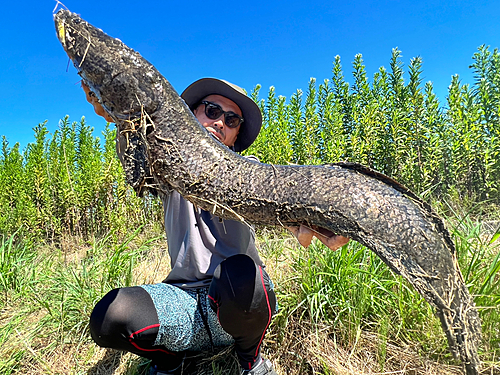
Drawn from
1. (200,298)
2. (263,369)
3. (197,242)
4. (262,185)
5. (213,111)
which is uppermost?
(213,111)

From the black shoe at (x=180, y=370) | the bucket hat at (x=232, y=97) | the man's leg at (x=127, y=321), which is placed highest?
the bucket hat at (x=232, y=97)

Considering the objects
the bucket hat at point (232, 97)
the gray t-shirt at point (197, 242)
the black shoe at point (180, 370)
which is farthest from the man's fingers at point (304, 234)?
the black shoe at point (180, 370)

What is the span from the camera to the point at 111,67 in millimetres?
1741

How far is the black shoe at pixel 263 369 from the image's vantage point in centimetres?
227

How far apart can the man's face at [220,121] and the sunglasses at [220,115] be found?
0.03 meters

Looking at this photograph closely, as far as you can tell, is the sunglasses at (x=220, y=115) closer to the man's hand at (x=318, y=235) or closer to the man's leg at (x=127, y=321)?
the man's hand at (x=318, y=235)

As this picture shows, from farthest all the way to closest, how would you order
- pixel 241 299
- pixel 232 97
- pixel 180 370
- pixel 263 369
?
pixel 232 97
pixel 180 370
pixel 263 369
pixel 241 299

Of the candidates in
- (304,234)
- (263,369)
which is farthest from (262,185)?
(263,369)

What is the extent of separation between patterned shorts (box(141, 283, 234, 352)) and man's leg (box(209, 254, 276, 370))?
0.15 metres

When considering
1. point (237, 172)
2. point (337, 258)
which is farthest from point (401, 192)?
point (337, 258)

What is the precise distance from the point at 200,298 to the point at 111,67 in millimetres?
1622

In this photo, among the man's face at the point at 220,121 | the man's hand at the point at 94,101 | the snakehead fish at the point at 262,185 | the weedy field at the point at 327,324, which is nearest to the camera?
the snakehead fish at the point at 262,185

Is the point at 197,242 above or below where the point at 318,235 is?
below

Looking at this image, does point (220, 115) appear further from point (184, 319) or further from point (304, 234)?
point (184, 319)
